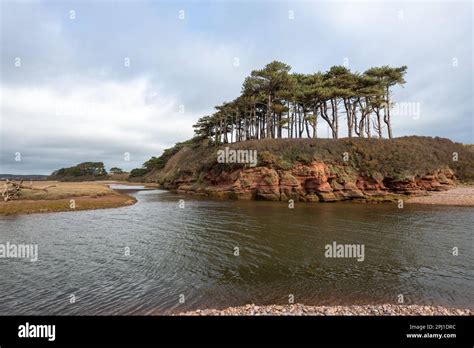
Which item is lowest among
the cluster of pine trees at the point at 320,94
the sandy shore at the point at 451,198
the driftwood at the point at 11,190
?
the sandy shore at the point at 451,198

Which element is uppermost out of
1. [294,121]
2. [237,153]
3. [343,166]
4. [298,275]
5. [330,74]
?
[330,74]

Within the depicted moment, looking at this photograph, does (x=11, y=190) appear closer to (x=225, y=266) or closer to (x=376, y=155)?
(x=225, y=266)

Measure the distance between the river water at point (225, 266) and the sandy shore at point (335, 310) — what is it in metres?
0.78

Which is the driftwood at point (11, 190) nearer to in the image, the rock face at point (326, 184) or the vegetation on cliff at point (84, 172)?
the rock face at point (326, 184)

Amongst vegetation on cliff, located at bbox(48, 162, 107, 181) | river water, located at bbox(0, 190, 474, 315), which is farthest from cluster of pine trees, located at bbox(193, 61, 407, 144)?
vegetation on cliff, located at bbox(48, 162, 107, 181)

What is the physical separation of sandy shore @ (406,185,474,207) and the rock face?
171cm

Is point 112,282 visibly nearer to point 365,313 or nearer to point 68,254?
point 68,254

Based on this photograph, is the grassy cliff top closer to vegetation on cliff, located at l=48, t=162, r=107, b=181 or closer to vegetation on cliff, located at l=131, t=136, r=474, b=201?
vegetation on cliff, located at l=131, t=136, r=474, b=201

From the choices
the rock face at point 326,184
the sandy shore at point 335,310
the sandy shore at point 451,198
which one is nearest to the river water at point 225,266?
the sandy shore at point 335,310

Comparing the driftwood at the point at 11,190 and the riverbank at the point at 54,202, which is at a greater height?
the driftwood at the point at 11,190

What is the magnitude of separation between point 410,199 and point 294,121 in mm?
34834

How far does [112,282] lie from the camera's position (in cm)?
1239

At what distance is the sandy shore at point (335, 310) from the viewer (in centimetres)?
926
